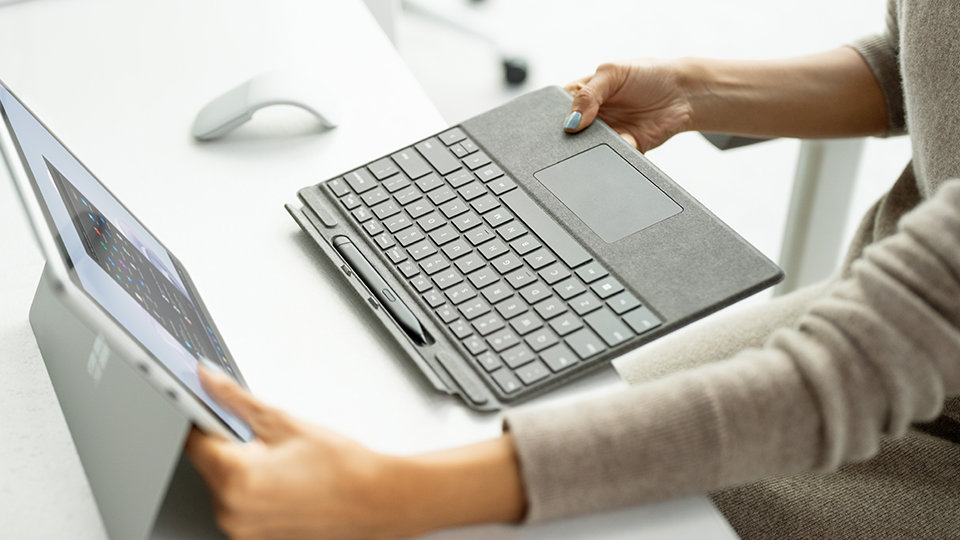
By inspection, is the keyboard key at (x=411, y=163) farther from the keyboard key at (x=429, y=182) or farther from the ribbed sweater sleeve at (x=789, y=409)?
the ribbed sweater sleeve at (x=789, y=409)

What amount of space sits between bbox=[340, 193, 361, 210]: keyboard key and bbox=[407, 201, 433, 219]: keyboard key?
4 centimetres

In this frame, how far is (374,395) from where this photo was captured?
569 millimetres

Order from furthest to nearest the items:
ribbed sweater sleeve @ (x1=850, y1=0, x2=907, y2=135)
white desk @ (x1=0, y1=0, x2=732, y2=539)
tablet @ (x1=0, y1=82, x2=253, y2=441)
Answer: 1. ribbed sweater sleeve @ (x1=850, y1=0, x2=907, y2=135)
2. white desk @ (x1=0, y1=0, x2=732, y2=539)
3. tablet @ (x1=0, y1=82, x2=253, y2=441)

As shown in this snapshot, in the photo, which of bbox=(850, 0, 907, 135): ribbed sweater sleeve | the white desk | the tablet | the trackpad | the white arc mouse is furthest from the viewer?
bbox=(850, 0, 907, 135): ribbed sweater sleeve

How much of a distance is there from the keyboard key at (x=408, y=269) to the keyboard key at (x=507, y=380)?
12 cm

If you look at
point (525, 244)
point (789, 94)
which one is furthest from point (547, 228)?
point (789, 94)

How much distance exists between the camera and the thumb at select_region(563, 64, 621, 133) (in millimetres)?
740

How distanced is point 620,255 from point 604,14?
6.24 feet

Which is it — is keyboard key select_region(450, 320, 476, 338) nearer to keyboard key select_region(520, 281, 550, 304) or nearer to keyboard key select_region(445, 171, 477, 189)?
keyboard key select_region(520, 281, 550, 304)

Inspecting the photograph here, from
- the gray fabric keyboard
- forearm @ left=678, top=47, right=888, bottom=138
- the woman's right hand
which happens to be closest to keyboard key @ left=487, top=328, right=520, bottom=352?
the gray fabric keyboard

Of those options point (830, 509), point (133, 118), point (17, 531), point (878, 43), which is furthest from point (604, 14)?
point (17, 531)

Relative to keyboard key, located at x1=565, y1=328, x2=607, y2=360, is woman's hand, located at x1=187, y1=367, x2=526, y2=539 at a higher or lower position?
higher

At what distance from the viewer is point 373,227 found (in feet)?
2.24

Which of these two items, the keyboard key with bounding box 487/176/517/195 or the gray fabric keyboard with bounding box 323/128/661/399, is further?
the keyboard key with bounding box 487/176/517/195
